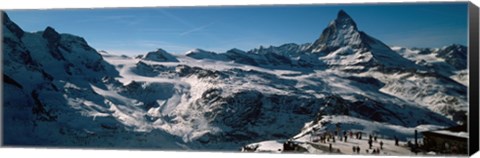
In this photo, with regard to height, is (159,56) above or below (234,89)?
above

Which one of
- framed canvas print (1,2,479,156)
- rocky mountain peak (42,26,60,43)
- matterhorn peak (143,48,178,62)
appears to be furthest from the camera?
matterhorn peak (143,48,178,62)

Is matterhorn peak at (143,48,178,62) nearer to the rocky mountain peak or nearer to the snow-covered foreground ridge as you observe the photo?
the snow-covered foreground ridge

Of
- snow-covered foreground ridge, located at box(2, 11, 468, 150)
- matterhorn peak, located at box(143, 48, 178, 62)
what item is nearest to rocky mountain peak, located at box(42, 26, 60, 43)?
snow-covered foreground ridge, located at box(2, 11, 468, 150)

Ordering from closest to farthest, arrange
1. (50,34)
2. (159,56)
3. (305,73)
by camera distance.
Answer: (50,34) → (159,56) → (305,73)

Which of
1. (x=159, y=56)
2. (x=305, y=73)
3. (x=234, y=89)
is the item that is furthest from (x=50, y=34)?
(x=305, y=73)

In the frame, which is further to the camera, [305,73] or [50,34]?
[305,73]

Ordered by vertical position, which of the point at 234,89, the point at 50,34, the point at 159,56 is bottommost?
the point at 234,89

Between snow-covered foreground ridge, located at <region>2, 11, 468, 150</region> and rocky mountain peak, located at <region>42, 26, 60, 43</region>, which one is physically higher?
rocky mountain peak, located at <region>42, 26, 60, 43</region>

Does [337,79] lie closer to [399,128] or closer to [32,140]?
[399,128]

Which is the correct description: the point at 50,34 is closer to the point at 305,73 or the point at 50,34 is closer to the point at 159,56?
the point at 159,56
